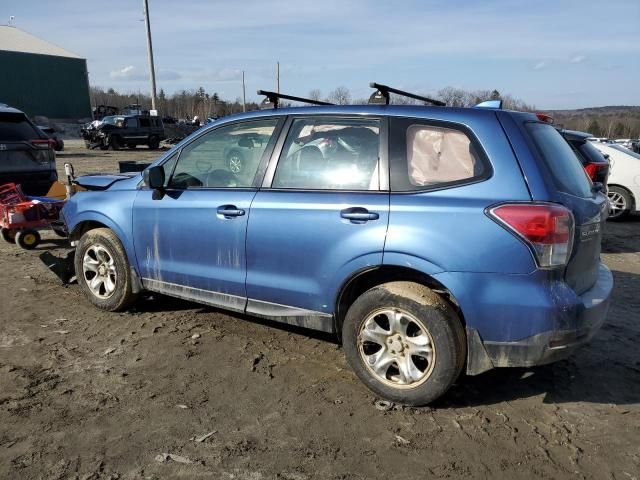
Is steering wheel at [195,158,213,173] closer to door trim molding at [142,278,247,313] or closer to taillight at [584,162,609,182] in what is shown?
door trim molding at [142,278,247,313]

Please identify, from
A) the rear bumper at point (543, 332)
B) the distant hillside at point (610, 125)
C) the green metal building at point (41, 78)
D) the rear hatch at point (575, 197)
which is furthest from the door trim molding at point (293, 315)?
the distant hillside at point (610, 125)

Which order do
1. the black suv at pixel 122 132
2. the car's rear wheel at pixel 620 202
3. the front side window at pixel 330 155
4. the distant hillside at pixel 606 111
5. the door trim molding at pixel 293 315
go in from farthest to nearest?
1. the distant hillside at pixel 606 111
2. the black suv at pixel 122 132
3. the car's rear wheel at pixel 620 202
4. the door trim molding at pixel 293 315
5. the front side window at pixel 330 155

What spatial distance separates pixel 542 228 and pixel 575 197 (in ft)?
1.69

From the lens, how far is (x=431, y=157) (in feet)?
10.7

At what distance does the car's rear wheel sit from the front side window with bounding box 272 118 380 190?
8.51m

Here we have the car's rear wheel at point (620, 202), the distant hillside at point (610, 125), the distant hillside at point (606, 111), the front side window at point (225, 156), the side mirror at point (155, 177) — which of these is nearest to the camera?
the front side window at point (225, 156)

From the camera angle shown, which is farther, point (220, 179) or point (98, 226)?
point (98, 226)

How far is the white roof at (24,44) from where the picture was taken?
174 ft

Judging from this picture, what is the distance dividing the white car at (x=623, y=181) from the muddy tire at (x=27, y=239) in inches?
375

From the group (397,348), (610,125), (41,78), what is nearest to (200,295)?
(397,348)

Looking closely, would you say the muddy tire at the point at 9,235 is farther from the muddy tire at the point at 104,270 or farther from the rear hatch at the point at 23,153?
the muddy tire at the point at 104,270

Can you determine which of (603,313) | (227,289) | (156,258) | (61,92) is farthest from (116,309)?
(61,92)

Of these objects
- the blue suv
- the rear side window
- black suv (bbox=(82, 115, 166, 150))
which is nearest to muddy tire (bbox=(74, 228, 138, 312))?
the blue suv

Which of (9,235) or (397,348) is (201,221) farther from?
(9,235)
